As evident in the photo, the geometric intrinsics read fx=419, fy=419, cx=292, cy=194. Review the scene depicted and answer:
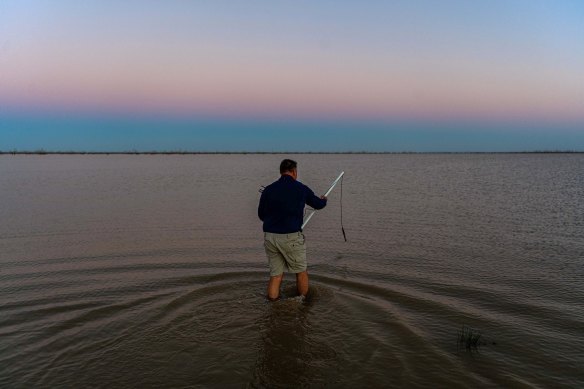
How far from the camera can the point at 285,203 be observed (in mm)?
6754

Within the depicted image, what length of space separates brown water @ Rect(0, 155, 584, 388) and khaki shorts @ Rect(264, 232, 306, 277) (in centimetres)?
62

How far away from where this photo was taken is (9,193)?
2388cm

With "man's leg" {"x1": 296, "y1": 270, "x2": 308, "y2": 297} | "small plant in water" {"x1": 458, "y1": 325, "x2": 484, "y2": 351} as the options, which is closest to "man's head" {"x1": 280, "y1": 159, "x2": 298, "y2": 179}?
"man's leg" {"x1": 296, "y1": 270, "x2": 308, "y2": 297}

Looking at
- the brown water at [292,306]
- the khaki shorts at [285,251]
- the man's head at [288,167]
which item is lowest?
the brown water at [292,306]

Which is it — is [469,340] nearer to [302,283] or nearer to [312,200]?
[302,283]

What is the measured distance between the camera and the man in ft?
22.1

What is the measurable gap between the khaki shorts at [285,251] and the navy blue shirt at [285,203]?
0.11 metres

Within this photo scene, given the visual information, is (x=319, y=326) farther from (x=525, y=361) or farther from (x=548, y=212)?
(x=548, y=212)

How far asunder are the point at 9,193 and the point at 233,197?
42.3 feet

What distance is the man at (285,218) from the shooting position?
672 centimetres

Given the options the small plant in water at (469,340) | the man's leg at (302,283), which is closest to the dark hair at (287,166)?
the man's leg at (302,283)

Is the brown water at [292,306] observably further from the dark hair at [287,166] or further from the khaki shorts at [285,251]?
the dark hair at [287,166]

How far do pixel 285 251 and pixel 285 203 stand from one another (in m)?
0.83

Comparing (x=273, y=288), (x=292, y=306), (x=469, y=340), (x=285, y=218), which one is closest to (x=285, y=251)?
(x=285, y=218)
